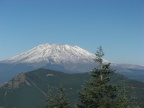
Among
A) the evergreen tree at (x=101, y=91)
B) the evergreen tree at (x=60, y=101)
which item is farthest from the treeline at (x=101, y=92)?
the evergreen tree at (x=60, y=101)

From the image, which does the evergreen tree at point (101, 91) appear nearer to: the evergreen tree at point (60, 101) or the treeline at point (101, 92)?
the treeline at point (101, 92)

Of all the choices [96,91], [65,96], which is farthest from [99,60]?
[65,96]

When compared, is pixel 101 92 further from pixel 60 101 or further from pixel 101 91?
pixel 60 101

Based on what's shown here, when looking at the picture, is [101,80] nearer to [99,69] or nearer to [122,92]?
[99,69]

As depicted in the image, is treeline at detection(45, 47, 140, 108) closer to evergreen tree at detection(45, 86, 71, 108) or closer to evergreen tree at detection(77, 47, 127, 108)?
evergreen tree at detection(77, 47, 127, 108)

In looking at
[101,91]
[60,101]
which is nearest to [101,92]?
[101,91]

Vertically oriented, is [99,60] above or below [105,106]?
above

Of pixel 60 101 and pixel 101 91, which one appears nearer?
pixel 101 91

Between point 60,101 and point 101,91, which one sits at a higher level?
point 101,91
